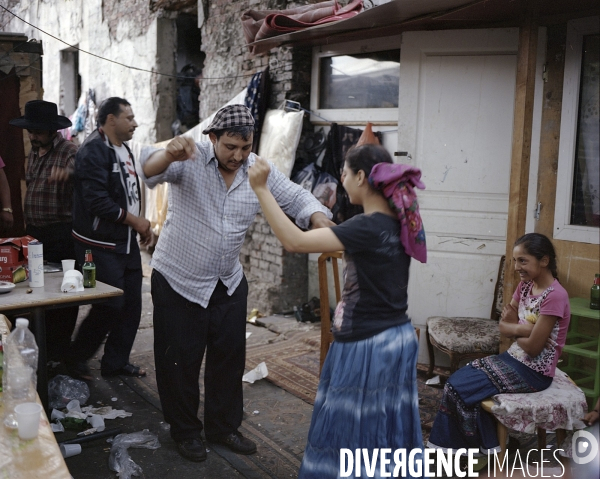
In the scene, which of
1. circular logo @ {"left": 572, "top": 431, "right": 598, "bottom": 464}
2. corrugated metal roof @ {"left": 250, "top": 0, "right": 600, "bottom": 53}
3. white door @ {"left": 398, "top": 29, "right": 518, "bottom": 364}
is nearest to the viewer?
circular logo @ {"left": 572, "top": 431, "right": 598, "bottom": 464}

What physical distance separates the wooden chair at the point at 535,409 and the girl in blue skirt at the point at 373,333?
2.50 ft

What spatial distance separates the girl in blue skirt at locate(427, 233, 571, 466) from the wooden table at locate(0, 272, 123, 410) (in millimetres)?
2023

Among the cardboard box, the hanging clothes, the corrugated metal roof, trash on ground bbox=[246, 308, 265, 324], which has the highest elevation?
the corrugated metal roof

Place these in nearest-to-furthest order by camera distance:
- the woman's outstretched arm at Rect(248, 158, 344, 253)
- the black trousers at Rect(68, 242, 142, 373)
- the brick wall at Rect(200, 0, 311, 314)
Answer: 1. the woman's outstretched arm at Rect(248, 158, 344, 253)
2. the black trousers at Rect(68, 242, 142, 373)
3. the brick wall at Rect(200, 0, 311, 314)

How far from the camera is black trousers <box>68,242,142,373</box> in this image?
4441 mm

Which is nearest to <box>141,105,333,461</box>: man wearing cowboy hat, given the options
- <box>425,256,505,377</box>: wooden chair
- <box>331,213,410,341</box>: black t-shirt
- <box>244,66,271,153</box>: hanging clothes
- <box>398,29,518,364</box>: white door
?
<box>331,213,410,341</box>: black t-shirt

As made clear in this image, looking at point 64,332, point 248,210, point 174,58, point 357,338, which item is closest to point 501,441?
point 357,338

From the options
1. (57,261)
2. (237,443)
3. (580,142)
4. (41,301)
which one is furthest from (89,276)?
(580,142)

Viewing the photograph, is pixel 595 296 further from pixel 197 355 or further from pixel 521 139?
pixel 197 355

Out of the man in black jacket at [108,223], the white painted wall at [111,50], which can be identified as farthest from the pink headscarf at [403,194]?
the white painted wall at [111,50]

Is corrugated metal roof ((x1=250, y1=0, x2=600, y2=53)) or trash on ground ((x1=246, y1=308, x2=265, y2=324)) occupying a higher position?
corrugated metal roof ((x1=250, y1=0, x2=600, y2=53))

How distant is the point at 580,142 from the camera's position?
446cm

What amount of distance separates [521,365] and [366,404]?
1150 millimetres

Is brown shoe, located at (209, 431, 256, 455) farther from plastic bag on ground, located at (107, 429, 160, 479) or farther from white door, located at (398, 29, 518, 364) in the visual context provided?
white door, located at (398, 29, 518, 364)
